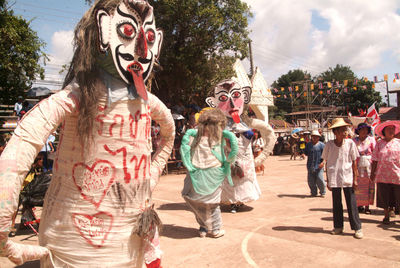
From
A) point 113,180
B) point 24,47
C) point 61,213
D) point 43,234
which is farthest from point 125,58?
point 24,47

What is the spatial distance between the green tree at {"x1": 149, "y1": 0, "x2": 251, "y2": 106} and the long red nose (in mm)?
10524

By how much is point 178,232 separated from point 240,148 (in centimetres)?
200

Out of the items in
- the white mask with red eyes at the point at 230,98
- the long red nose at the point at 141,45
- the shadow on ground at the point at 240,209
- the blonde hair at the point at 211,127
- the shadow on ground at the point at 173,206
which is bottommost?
the shadow on ground at the point at 173,206

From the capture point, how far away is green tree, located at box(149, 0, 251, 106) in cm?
1270

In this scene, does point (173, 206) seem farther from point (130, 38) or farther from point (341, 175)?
point (130, 38)

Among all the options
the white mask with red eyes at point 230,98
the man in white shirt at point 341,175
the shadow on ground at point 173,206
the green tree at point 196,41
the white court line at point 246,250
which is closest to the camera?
the white court line at point 246,250

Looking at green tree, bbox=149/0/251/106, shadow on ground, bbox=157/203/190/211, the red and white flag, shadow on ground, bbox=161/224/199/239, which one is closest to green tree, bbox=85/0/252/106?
green tree, bbox=149/0/251/106

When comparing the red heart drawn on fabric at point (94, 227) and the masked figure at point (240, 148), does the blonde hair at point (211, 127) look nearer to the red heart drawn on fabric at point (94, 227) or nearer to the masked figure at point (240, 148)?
the masked figure at point (240, 148)

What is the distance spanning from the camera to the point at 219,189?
192 inches

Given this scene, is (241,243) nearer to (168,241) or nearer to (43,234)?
(168,241)

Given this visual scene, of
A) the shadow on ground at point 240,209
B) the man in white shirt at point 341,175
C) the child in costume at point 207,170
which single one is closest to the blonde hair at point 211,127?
the child in costume at point 207,170

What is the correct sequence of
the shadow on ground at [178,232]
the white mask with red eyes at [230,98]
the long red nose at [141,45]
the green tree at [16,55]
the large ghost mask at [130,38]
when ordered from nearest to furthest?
the large ghost mask at [130,38] → the long red nose at [141,45] → the shadow on ground at [178,232] → the white mask with red eyes at [230,98] → the green tree at [16,55]

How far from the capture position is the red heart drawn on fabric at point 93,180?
2.31 metres

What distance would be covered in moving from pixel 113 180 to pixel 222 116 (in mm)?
2968
